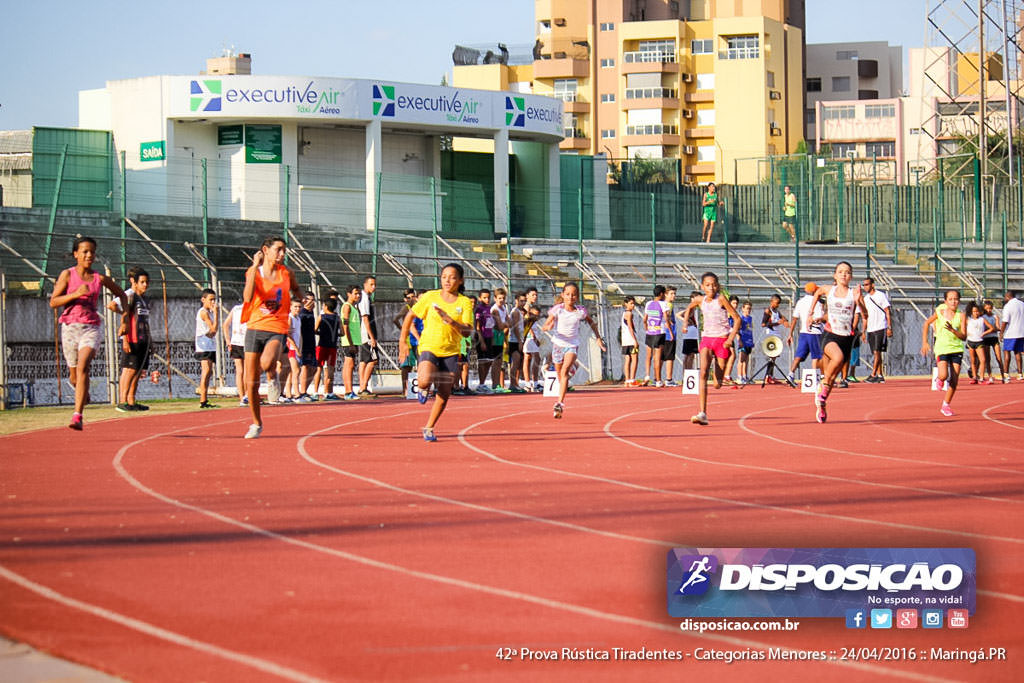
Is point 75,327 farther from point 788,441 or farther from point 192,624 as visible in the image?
point 192,624

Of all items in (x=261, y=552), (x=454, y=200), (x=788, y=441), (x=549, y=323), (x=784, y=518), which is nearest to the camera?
(x=261, y=552)

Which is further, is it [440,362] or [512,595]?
[440,362]

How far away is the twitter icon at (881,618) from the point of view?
574cm

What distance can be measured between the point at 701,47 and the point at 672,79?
2696mm

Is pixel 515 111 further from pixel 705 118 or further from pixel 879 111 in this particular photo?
pixel 879 111

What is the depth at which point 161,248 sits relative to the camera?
84.9 ft

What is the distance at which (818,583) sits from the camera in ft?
19.8

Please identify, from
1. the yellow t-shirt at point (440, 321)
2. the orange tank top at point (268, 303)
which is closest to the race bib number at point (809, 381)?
the yellow t-shirt at point (440, 321)

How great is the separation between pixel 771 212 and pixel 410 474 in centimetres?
4205

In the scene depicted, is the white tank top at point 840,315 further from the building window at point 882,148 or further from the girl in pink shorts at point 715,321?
the building window at point 882,148

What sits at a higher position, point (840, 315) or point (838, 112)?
point (838, 112)

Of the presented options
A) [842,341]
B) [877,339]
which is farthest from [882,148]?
[842,341]

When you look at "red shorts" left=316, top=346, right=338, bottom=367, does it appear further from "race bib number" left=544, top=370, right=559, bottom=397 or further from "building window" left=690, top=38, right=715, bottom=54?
"building window" left=690, top=38, right=715, bottom=54

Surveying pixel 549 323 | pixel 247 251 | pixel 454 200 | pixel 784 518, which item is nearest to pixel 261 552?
pixel 784 518
